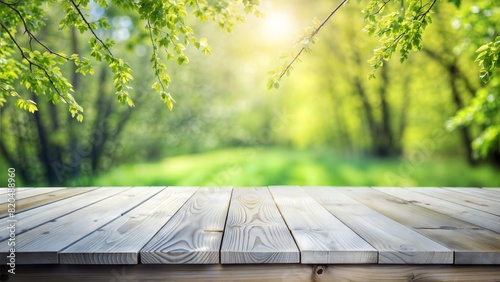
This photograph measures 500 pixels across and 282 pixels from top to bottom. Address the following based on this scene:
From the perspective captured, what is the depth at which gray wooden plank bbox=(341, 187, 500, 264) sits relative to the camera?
148 centimetres

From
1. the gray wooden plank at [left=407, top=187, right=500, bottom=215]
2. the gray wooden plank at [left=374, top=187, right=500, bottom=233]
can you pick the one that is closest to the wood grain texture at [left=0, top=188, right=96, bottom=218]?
the gray wooden plank at [left=374, top=187, right=500, bottom=233]

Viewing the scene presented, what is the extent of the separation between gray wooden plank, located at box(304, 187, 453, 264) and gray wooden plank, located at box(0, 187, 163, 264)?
111cm

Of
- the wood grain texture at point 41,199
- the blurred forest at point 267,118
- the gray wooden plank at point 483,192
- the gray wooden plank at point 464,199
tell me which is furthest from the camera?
the blurred forest at point 267,118

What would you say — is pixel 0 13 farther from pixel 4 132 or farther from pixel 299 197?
pixel 4 132

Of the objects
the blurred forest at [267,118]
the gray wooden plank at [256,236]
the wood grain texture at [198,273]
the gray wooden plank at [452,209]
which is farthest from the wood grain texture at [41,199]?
the blurred forest at [267,118]

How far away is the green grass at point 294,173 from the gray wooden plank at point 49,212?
6222mm

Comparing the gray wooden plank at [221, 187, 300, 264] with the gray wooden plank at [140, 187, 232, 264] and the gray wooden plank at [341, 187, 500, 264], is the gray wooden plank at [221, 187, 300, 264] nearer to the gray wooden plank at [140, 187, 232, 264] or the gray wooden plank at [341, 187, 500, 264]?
the gray wooden plank at [140, 187, 232, 264]

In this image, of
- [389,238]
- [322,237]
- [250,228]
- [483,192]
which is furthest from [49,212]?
[483,192]

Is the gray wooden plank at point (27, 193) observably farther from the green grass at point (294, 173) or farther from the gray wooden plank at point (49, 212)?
the green grass at point (294, 173)

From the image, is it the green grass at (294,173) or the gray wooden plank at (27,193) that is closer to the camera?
the gray wooden plank at (27,193)

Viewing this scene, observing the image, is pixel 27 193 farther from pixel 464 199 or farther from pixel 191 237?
pixel 464 199

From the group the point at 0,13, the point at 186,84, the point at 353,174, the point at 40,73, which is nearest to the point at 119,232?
the point at 40,73

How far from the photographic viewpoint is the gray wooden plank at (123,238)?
1412 mm

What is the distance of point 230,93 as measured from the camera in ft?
32.3
